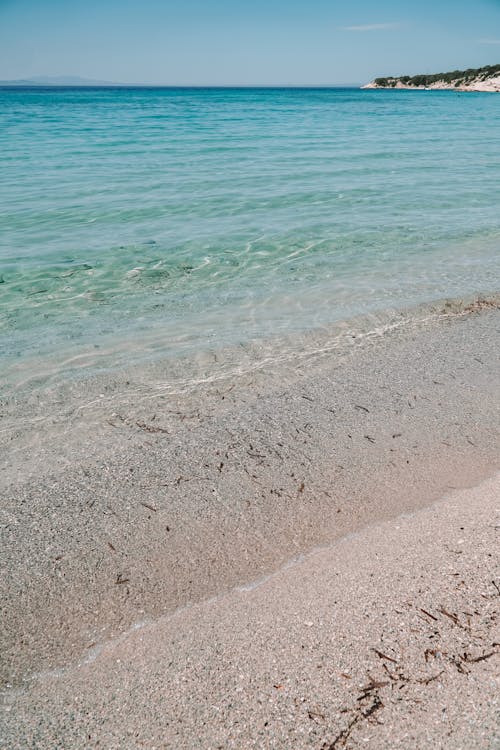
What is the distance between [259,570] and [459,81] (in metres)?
113

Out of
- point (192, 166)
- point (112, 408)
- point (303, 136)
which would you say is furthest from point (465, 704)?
point (303, 136)

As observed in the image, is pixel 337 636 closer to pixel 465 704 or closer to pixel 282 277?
pixel 465 704

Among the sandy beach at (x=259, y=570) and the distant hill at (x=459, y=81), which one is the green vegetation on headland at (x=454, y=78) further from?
the sandy beach at (x=259, y=570)

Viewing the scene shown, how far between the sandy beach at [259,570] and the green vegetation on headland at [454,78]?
103386mm

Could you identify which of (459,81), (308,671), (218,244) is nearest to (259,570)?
(308,671)

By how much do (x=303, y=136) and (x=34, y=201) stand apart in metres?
13.8

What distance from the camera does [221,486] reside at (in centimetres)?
321

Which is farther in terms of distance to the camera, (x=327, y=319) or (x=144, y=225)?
(x=144, y=225)

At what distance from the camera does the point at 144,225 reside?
908cm

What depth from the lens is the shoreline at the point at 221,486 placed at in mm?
2477

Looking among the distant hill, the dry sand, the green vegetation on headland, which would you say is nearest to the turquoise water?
the dry sand

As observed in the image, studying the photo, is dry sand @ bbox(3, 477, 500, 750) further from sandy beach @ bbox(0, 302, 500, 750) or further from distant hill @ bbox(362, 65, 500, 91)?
distant hill @ bbox(362, 65, 500, 91)

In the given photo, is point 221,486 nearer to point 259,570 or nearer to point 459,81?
point 259,570

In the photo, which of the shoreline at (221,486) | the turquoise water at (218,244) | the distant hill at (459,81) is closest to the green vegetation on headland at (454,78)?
the distant hill at (459,81)
